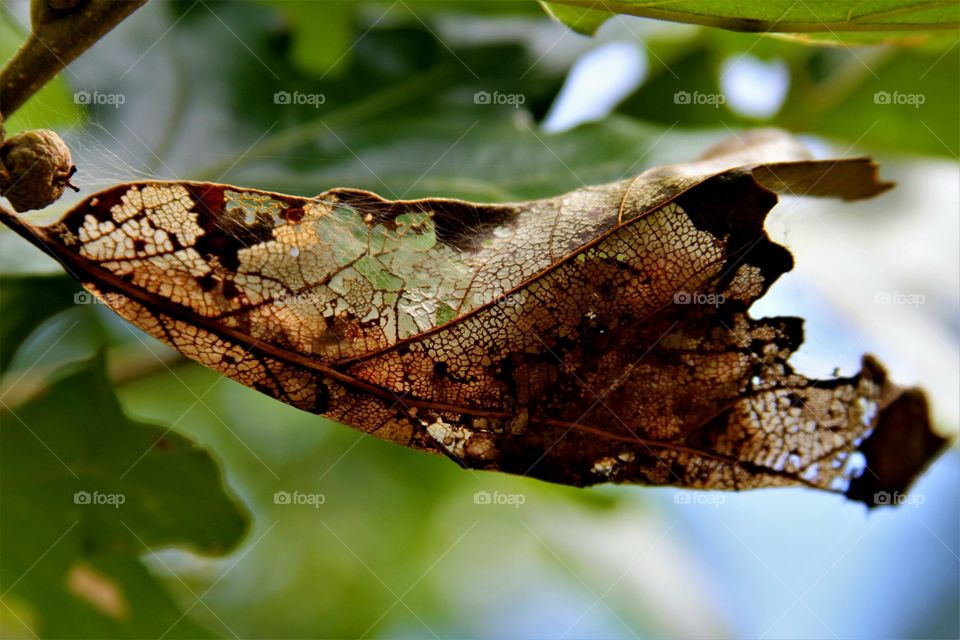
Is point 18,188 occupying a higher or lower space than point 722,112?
lower

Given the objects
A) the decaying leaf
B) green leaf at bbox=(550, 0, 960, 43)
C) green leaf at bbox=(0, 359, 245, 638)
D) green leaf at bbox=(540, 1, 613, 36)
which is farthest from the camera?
green leaf at bbox=(0, 359, 245, 638)

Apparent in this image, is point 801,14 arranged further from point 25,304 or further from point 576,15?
point 25,304

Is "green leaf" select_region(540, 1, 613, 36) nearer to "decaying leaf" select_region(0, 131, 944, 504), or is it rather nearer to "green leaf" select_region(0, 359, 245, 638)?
"decaying leaf" select_region(0, 131, 944, 504)

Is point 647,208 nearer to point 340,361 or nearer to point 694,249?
point 694,249

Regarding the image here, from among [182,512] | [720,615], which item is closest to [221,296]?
[182,512]

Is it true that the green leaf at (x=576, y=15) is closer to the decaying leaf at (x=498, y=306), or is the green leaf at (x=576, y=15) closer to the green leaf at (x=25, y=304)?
the decaying leaf at (x=498, y=306)

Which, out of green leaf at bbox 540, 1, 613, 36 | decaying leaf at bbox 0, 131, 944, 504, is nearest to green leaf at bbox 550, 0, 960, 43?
green leaf at bbox 540, 1, 613, 36

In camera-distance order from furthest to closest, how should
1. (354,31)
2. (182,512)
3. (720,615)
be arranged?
(720,615), (354,31), (182,512)
